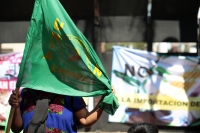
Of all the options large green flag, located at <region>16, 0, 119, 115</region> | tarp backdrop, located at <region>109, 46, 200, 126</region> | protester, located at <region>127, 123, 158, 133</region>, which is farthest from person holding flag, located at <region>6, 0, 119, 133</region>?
tarp backdrop, located at <region>109, 46, 200, 126</region>

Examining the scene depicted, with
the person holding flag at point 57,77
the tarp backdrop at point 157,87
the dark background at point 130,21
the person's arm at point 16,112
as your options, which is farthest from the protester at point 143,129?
the dark background at point 130,21

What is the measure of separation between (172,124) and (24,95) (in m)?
4.93

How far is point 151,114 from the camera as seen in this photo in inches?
284

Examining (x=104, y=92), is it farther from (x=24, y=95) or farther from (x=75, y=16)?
(x=75, y=16)

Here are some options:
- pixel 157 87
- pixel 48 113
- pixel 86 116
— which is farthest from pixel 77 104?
pixel 157 87

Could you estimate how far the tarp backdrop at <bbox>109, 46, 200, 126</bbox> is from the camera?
706cm

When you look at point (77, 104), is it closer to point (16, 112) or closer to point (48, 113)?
point (48, 113)

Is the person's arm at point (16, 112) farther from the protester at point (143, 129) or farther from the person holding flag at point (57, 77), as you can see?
the protester at point (143, 129)

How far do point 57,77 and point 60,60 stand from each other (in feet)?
0.44

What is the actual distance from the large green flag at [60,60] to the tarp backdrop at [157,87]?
4344 mm

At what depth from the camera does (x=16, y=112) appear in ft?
8.85

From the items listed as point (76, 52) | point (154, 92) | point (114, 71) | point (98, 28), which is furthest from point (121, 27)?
point (76, 52)

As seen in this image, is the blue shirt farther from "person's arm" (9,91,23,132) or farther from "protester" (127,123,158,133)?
"protester" (127,123,158,133)

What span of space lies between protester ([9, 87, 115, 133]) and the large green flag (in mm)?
72
